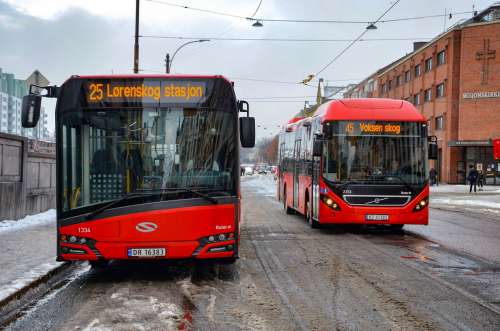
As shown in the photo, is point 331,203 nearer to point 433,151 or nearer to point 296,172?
point 433,151

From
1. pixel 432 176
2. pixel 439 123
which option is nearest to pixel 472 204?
pixel 432 176

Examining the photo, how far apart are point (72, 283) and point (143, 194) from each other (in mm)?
1669

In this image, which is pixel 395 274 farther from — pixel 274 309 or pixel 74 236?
pixel 74 236

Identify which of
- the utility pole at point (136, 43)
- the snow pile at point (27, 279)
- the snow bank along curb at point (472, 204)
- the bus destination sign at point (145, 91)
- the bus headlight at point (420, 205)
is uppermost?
the utility pole at point (136, 43)

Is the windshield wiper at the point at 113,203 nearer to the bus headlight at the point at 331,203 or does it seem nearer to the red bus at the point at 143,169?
the red bus at the point at 143,169

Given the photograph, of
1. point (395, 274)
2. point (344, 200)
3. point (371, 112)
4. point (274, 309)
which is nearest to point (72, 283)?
point (274, 309)

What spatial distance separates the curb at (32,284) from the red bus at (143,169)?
468 millimetres

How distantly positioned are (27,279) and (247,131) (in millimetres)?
3483

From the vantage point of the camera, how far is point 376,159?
12.8 m

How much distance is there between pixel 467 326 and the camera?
5340 mm

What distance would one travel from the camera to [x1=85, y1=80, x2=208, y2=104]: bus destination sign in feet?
24.7

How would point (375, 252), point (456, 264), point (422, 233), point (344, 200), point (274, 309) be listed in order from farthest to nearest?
point (422, 233), point (344, 200), point (375, 252), point (456, 264), point (274, 309)

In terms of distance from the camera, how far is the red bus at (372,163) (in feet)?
41.3

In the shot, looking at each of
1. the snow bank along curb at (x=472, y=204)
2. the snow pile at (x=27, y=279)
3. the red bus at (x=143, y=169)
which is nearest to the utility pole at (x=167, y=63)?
the snow bank along curb at (x=472, y=204)
